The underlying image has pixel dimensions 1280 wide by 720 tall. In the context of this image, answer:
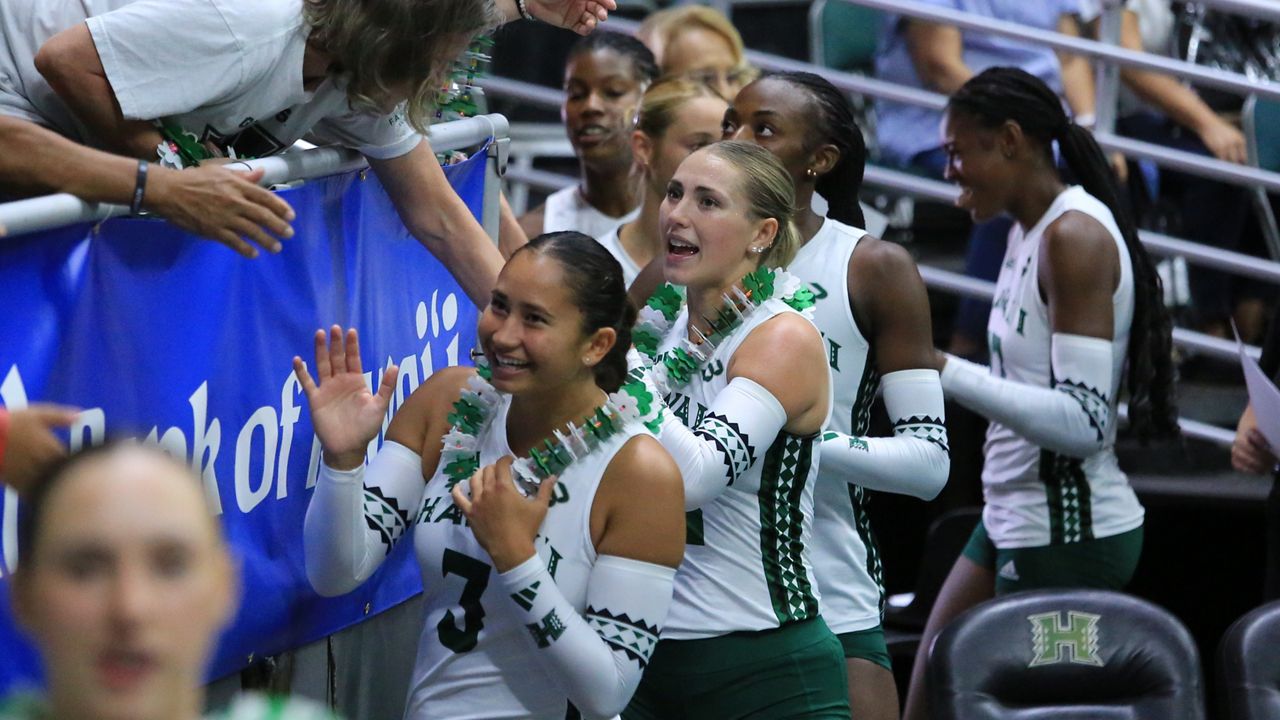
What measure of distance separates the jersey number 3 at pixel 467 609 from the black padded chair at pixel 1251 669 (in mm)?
1676

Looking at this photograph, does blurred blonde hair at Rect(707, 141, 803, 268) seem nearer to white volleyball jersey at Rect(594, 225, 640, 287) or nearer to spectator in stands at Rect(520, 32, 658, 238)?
white volleyball jersey at Rect(594, 225, 640, 287)

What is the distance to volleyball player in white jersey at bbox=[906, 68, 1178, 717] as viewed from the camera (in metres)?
3.97

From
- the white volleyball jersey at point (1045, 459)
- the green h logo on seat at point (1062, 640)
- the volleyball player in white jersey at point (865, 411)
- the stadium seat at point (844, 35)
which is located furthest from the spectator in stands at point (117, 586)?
the stadium seat at point (844, 35)

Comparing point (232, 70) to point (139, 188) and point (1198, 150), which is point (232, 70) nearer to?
point (139, 188)

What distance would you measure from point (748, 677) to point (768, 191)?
0.90 meters

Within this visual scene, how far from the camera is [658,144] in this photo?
4.13 metres

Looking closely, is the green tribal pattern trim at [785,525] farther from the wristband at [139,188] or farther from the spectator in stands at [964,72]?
the spectator in stands at [964,72]

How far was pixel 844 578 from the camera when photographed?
3.29 metres

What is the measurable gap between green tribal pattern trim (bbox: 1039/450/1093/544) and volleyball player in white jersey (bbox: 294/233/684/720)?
73.8 inches

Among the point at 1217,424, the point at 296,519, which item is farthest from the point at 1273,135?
the point at 296,519


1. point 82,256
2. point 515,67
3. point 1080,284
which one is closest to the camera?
point 82,256

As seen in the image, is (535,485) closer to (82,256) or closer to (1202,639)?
(82,256)

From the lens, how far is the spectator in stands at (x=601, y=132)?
4.77m

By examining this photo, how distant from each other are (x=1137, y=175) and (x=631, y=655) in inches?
173
